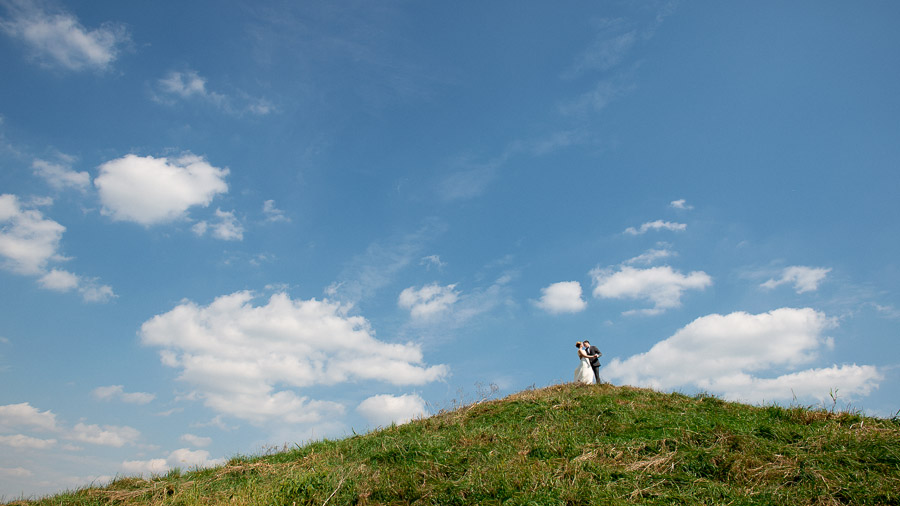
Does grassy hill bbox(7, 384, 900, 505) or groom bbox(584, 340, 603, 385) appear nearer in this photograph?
grassy hill bbox(7, 384, 900, 505)

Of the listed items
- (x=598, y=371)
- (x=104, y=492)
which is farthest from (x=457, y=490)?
(x=598, y=371)

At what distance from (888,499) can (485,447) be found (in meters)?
6.29

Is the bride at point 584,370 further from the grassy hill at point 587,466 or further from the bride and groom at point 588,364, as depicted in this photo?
the grassy hill at point 587,466

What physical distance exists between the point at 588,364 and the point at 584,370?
1.02ft

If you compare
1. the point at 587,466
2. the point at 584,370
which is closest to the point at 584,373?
the point at 584,370

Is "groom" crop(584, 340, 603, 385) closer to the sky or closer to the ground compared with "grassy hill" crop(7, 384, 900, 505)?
closer to the sky

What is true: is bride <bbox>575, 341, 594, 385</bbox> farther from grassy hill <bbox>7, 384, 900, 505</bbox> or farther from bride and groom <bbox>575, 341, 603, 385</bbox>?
grassy hill <bbox>7, 384, 900, 505</bbox>

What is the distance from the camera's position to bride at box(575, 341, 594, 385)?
18156 mm

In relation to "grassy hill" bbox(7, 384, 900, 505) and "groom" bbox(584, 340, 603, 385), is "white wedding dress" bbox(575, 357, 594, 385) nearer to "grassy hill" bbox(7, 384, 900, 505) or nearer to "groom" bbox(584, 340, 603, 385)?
"groom" bbox(584, 340, 603, 385)

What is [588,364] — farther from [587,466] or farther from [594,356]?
[587,466]

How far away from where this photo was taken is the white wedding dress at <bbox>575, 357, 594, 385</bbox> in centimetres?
1814

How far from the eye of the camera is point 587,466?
864 cm

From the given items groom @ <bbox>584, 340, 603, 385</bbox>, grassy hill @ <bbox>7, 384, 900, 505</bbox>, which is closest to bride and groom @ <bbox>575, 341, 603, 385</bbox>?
groom @ <bbox>584, 340, 603, 385</bbox>

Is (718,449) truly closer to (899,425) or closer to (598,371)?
(899,425)
